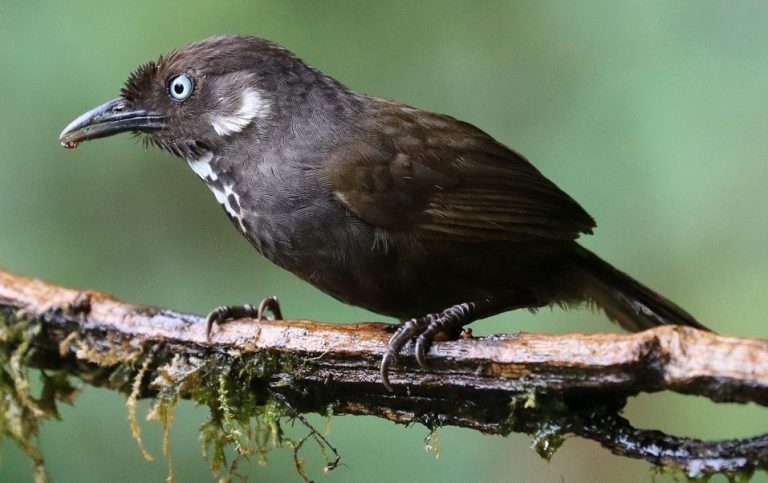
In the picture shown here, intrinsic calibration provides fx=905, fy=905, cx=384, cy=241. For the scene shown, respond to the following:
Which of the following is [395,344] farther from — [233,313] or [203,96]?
[203,96]

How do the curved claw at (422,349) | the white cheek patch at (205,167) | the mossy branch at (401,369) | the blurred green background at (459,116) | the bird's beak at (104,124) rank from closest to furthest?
1. the mossy branch at (401,369)
2. the curved claw at (422,349)
3. the white cheek patch at (205,167)
4. the bird's beak at (104,124)
5. the blurred green background at (459,116)

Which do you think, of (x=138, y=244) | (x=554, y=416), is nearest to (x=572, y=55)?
(x=138, y=244)

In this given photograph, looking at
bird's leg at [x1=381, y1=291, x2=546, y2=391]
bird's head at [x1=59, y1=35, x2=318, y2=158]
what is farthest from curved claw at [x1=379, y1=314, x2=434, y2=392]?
bird's head at [x1=59, y1=35, x2=318, y2=158]

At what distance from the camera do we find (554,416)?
2.54m

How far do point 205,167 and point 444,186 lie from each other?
93cm

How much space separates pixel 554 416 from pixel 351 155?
1.25 metres

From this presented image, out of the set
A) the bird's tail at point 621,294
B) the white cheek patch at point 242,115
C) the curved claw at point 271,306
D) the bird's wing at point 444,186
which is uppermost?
the white cheek patch at point 242,115

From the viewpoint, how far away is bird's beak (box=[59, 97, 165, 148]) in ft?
11.8

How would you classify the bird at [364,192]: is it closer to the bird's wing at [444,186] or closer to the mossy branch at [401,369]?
the bird's wing at [444,186]

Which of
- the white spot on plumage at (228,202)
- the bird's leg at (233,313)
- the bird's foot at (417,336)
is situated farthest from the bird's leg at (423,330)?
the white spot on plumage at (228,202)

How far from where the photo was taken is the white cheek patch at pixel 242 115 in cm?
347

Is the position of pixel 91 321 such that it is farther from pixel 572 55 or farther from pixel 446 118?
pixel 572 55

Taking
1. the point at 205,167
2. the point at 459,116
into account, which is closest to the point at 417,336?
the point at 205,167

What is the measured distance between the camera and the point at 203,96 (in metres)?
3.55
